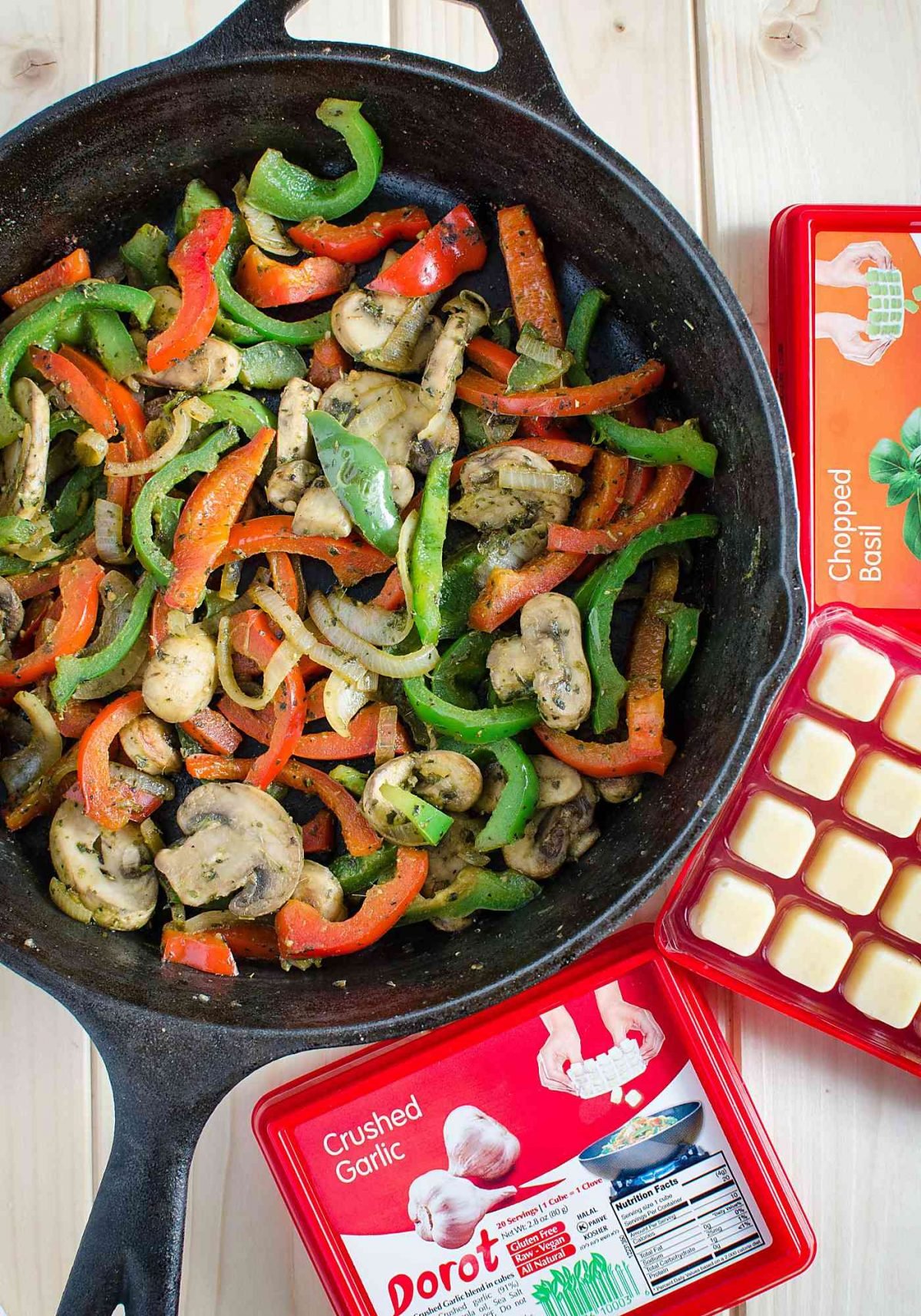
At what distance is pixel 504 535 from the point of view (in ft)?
→ 5.98

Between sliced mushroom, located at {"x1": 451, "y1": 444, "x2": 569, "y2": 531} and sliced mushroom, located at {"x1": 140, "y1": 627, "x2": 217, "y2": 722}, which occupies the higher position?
sliced mushroom, located at {"x1": 451, "y1": 444, "x2": 569, "y2": 531}

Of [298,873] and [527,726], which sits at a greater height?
[527,726]

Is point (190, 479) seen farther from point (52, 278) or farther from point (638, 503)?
point (638, 503)

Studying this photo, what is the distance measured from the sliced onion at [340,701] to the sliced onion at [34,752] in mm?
506

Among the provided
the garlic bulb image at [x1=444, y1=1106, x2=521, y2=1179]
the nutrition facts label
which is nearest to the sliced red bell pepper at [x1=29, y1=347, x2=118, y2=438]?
the garlic bulb image at [x1=444, y1=1106, x2=521, y2=1179]

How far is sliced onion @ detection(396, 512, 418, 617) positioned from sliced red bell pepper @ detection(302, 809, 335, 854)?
44 cm

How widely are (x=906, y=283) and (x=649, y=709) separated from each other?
1028 millimetres

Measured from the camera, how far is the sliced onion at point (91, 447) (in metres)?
1.84

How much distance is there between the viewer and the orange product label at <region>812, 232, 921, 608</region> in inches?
77.4

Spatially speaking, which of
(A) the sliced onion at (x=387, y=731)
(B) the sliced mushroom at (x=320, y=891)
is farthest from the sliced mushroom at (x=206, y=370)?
(B) the sliced mushroom at (x=320, y=891)

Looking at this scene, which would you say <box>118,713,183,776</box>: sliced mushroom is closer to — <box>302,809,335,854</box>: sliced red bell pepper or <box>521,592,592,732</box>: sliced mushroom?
<box>302,809,335,854</box>: sliced red bell pepper

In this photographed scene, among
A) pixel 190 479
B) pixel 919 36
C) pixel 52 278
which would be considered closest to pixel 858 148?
pixel 919 36

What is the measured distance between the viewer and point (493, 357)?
1.86 m

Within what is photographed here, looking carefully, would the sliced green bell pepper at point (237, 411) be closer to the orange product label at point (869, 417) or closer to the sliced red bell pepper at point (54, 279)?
the sliced red bell pepper at point (54, 279)
